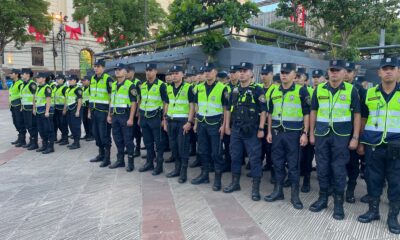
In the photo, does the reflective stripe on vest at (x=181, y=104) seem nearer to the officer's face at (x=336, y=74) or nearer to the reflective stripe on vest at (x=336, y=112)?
the reflective stripe on vest at (x=336, y=112)

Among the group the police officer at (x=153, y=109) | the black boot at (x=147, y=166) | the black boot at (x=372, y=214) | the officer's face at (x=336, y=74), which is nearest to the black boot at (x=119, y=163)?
the black boot at (x=147, y=166)

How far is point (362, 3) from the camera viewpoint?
15117mm

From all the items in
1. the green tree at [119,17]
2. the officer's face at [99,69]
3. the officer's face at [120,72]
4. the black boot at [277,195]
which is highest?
the green tree at [119,17]

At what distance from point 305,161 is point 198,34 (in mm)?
10837

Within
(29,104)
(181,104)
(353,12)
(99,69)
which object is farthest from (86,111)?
(353,12)

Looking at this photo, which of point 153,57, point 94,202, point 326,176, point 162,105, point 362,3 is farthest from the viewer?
point 153,57

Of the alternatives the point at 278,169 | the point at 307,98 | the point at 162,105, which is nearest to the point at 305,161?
the point at 278,169

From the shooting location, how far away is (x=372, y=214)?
4176 mm

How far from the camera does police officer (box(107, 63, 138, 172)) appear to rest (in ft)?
20.4

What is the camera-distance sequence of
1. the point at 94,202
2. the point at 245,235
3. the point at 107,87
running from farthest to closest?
the point at 107,87 < the point at 94,202 < the point at 245,235

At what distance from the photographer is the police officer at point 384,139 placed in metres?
3.85

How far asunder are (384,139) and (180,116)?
3.10m

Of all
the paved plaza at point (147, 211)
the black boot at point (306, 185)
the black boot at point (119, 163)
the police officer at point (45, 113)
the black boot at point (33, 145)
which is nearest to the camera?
the paved plaza at point (147, 211)

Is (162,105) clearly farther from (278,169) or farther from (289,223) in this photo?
(289,223)
